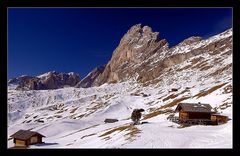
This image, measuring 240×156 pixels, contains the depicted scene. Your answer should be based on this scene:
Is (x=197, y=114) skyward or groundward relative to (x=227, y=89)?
groundward

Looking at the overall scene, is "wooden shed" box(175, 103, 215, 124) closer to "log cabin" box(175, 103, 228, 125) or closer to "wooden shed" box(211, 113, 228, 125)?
"log cabin" box(175, 103, 228, 125)

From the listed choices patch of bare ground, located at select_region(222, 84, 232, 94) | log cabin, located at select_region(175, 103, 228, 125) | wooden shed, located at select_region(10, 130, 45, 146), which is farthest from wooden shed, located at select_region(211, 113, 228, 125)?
wooden shed, located at select_region(10, 130, 45, 146)

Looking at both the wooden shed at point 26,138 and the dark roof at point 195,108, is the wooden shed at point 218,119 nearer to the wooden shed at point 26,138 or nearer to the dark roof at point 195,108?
the dark roof at point 195,108

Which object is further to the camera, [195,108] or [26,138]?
[26,138]

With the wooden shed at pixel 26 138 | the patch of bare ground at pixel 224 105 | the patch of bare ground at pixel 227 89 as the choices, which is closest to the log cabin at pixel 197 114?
A: the patch of bare ground at pixel 224 105

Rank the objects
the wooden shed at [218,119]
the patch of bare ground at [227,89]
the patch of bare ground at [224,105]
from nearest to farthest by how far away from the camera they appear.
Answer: the wooden shed at [218,119] < the patch of bare ground at [224,105] < the patch of bare ground at [227,89]

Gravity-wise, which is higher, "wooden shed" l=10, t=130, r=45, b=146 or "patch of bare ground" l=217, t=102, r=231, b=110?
"patch of bare ground" l=217, t=102, r=231, b=110

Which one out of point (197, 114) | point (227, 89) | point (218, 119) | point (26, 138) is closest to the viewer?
point (218, 119)

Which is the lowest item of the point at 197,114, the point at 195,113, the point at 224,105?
the point at 197,114

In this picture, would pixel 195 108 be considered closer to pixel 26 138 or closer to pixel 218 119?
pixel 218 119

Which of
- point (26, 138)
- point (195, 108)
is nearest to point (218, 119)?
point (195, 108)
